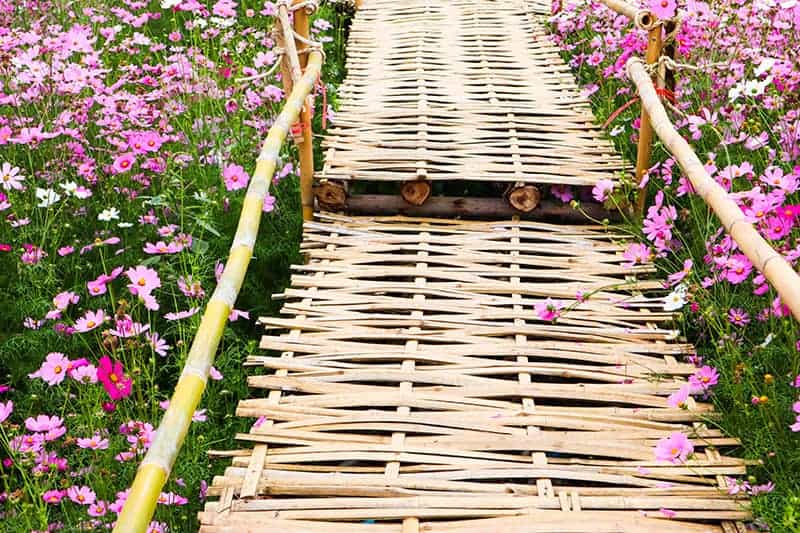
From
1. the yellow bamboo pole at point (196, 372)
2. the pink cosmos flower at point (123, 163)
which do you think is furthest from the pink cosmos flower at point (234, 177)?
the yellow bamboo pole at point (196, 372)

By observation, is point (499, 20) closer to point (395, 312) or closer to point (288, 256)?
point (288, 256)

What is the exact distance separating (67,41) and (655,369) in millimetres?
2444

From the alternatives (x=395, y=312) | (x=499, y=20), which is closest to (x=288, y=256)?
(x=395, y=312)

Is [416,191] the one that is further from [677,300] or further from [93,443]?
[93,443]

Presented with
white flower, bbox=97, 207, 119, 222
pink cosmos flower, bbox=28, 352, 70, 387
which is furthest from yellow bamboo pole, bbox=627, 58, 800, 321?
white flower, bbox=97, 207, 119, 222

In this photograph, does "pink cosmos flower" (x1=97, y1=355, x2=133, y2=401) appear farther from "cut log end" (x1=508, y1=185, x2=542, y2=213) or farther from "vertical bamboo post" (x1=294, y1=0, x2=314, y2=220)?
"cut log end" (x1=508, y1=185, x2=542, y2=213)

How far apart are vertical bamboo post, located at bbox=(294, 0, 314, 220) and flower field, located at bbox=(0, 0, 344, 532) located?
0.13 metres

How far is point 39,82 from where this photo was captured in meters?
3.22

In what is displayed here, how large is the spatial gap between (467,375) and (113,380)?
2.83ft

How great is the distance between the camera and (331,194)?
3129 mm

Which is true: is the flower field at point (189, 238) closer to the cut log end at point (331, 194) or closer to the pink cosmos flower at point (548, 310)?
the pink cosmos flower at point (548, 310)

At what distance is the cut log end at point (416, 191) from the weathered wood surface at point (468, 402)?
189 millimetres

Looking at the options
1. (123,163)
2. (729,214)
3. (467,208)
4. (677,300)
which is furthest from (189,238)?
(729,214)

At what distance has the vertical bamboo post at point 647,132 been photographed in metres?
2.98
